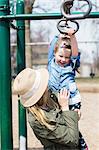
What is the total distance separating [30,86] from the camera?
7.09ft

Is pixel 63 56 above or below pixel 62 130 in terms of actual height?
above

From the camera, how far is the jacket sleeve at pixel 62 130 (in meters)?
2.16

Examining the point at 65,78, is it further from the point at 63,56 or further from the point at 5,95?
the point at 5,95

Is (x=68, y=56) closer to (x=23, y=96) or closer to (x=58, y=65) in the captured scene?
(x=58, y=65)

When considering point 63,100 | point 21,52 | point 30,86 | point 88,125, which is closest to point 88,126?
point 88,125

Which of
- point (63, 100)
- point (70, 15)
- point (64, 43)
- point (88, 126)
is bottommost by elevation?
point (88, 126)

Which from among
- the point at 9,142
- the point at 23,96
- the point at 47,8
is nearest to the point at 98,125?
the point at 9,142

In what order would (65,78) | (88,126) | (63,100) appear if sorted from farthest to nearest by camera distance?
(88,126)
(65,78)
(63,100)

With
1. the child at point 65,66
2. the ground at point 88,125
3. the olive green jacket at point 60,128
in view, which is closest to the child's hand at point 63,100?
the olive green jacket at point 60,128

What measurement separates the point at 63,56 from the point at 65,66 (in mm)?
79

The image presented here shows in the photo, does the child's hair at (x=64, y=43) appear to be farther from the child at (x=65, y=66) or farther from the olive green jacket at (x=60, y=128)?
the olive green jacket at (x=60, y=128)

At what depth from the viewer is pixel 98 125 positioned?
5.31m

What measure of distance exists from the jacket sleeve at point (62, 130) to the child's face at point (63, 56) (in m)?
0.34

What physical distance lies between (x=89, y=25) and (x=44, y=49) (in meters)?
1.52
